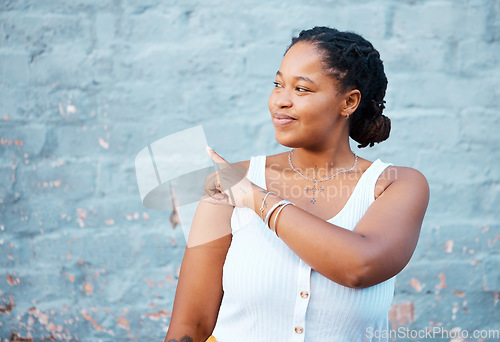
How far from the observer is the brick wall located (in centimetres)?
254

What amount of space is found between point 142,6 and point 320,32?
1146 mm

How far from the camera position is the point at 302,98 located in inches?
64.1

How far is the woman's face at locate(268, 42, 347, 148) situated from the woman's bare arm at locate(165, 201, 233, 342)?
0.33 metres

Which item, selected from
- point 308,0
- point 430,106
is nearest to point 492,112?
point 430,106

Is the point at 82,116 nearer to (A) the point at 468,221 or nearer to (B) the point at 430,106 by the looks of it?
(B) the point at 430,106

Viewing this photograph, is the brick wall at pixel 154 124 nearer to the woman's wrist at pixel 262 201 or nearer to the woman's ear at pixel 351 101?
the woman's ear at pixel 351 101

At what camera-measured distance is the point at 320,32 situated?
69.5 inches

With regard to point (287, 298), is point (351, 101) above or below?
above

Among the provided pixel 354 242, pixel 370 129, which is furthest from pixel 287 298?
pixel 370 129

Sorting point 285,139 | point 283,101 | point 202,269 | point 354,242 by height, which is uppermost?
point 283,101

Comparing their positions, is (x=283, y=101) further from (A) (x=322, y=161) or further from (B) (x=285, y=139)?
(A) (x=322, y=161)

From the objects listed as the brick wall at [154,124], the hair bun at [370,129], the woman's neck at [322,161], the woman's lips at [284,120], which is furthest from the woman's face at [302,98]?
the brick wall at [154,124]

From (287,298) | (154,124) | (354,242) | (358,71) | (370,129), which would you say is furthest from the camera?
(154,124)

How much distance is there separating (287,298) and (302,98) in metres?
0.61
